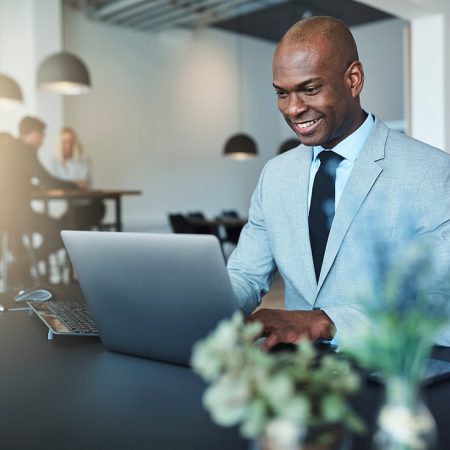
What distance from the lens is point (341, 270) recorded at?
4.86 ft

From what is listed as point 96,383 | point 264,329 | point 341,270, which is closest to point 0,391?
point 96,383

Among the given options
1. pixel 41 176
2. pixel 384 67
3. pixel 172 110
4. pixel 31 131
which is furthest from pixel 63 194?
pixel 384 67

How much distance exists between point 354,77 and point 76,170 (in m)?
6.15

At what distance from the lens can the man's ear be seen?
5.25 ft

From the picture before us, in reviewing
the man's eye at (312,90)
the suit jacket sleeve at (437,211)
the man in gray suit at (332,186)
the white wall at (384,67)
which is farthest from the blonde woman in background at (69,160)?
the suit jacket sleeve at (437,211)

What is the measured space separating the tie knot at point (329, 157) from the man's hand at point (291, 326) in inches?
20.6

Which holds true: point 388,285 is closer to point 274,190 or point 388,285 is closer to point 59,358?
point 59,358

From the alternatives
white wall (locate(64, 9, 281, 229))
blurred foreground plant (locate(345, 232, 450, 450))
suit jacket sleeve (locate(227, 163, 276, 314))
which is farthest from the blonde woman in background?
blurred foreground plant (locate(345, 232, 450, 450))

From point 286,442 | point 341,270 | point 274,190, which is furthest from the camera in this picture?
point 274,190

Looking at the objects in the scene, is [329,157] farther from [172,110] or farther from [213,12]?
[172,110]

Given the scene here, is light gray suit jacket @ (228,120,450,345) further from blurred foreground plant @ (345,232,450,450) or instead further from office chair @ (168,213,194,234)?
office chair @ (168,213,194,234)

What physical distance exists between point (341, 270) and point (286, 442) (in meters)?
1.05

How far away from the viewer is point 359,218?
4.86ft

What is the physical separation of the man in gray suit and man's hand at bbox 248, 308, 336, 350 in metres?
0.16
